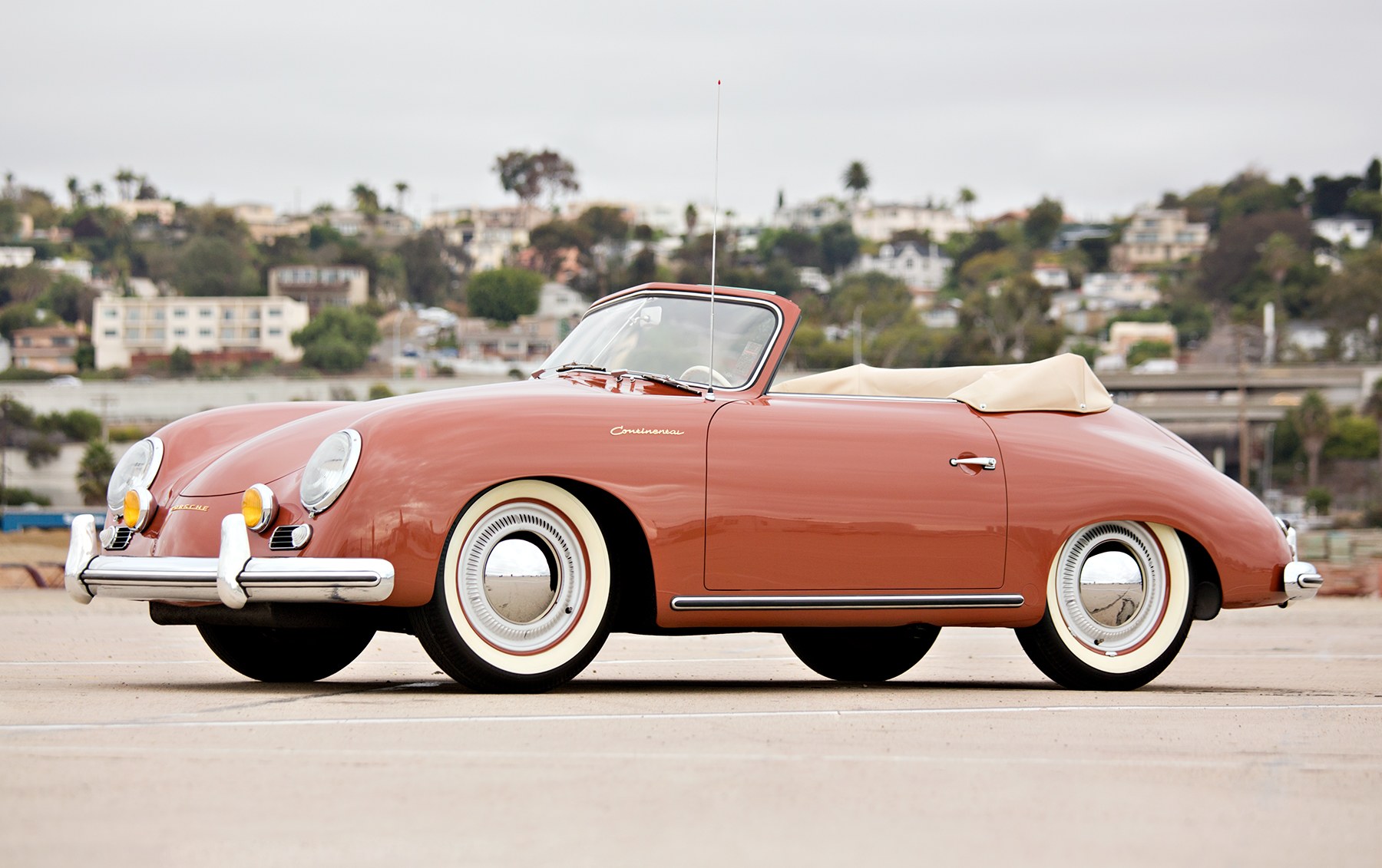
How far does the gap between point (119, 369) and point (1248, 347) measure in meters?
89.9

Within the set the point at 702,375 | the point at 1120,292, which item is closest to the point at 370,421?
the point at 702,375

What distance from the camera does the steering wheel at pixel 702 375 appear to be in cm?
650

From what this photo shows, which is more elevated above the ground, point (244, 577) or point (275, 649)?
point (244, 577)

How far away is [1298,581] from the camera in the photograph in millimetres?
6969

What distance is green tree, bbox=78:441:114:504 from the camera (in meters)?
77.9

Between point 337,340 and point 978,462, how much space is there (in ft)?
466

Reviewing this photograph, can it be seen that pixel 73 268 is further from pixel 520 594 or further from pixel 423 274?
pixel 520 594

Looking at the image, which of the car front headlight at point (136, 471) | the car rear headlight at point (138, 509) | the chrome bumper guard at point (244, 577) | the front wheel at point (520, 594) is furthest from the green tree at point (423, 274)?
the front wheel at point (520, 594)

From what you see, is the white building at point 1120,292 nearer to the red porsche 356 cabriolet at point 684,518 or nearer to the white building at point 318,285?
the white building at point 318,285

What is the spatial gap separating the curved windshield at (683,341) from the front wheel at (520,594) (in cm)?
99

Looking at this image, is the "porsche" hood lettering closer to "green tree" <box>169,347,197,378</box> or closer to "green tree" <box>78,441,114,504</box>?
"green tree" <box>78,441,114,504</box>

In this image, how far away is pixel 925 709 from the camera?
5594mm

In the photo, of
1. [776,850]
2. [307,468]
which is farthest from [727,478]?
[776,850]

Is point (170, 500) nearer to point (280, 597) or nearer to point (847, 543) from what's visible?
point (280, 597)
